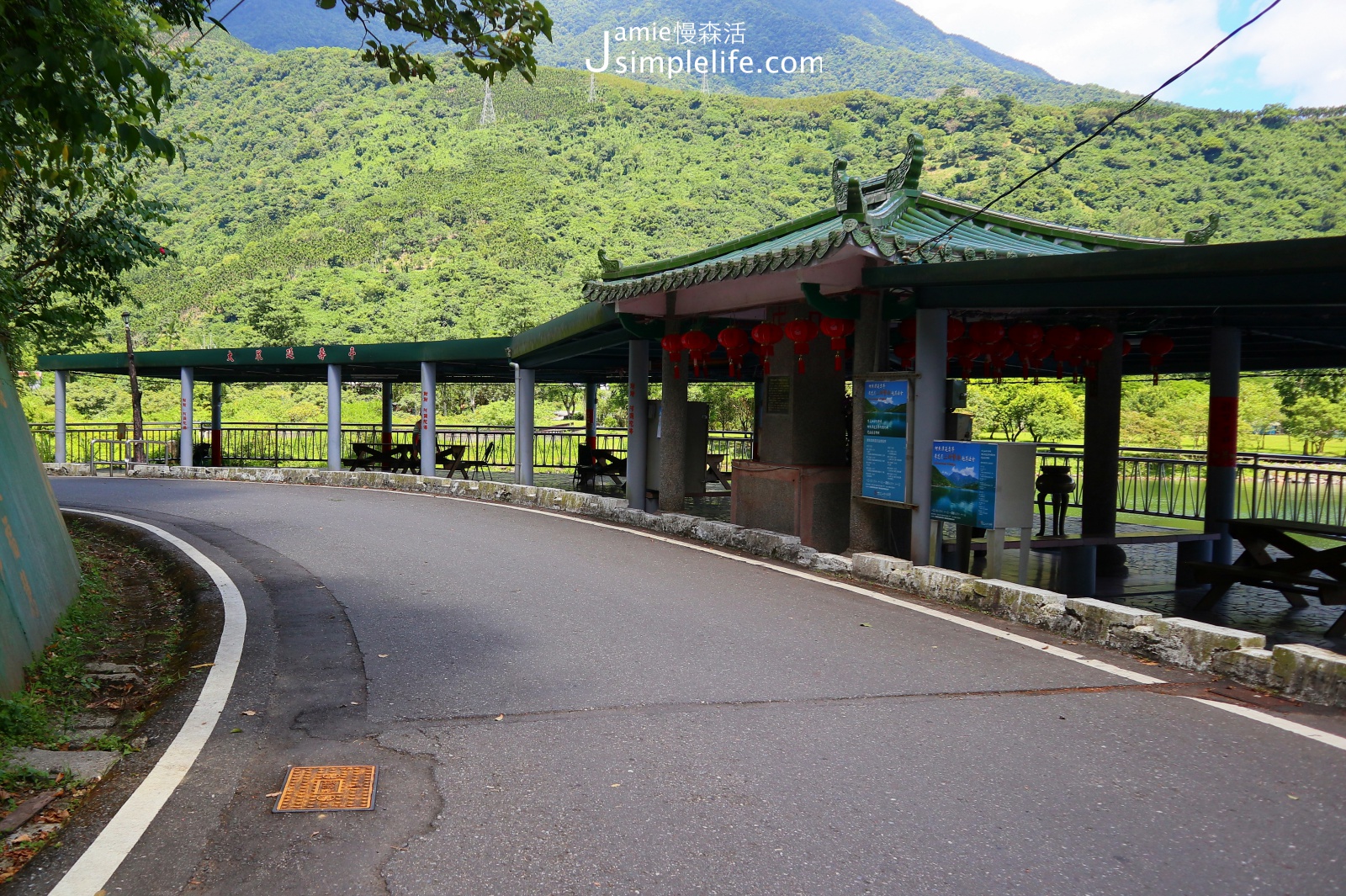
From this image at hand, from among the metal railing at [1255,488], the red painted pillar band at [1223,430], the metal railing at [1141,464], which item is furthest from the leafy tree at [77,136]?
the metal railing at [1255,488]

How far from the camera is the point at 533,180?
93.5m

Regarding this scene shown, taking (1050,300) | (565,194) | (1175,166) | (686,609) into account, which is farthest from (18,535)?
(565,194)

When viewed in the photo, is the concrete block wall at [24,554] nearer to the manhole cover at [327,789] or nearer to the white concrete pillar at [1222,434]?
the manhole cover at [327,789]

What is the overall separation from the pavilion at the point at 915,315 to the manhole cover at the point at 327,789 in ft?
18.4

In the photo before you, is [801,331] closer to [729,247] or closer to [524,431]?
[729,247]

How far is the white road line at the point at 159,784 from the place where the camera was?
3.09m

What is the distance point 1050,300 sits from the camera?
7.18 meters

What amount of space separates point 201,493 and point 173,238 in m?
85.0

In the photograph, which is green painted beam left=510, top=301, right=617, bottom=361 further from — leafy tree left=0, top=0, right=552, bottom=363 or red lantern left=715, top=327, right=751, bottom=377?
leafy tree left=0, top=0, right=552, bottom=363

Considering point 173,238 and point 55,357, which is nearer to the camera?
point 55,357

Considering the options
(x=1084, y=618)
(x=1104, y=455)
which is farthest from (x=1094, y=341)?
(x=1084, y=618)

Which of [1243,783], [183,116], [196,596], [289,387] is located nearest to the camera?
[1243,783]

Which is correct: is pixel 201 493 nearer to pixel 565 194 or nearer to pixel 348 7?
pixel 348 7

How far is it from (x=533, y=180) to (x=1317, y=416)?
3064 inches
